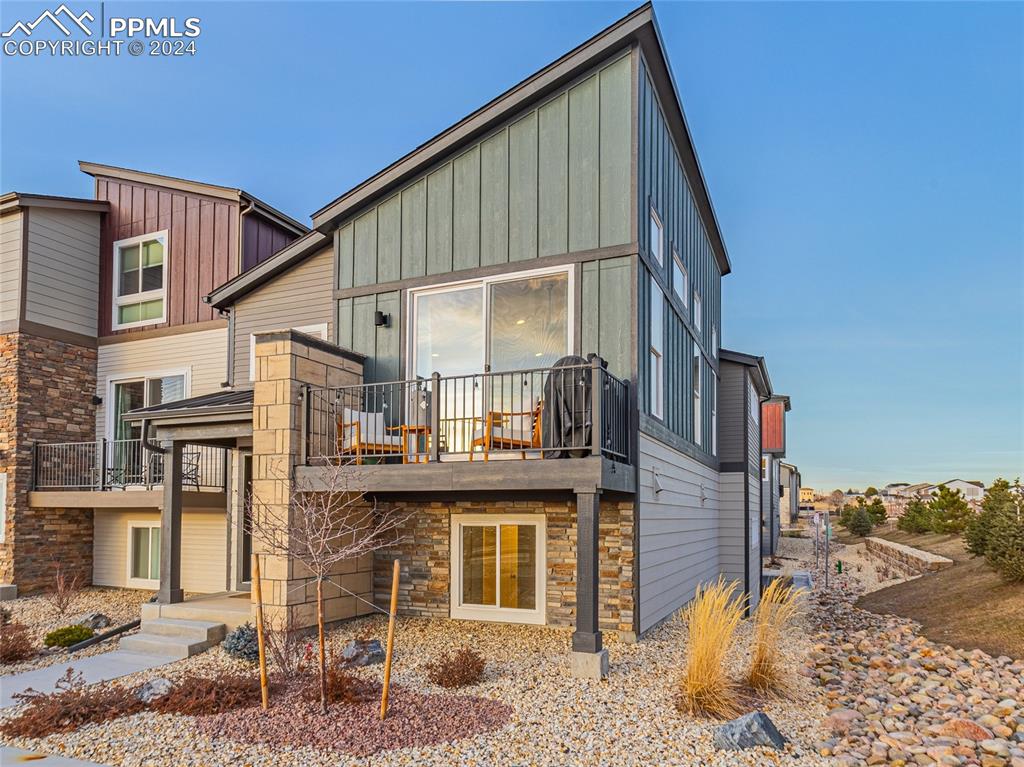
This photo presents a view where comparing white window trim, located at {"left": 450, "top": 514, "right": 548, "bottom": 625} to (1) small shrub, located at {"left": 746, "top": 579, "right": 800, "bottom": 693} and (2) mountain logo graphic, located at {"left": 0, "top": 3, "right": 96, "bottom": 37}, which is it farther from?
(2) mountain logo graphic, located at {"left": 0, "top": 3, "right": 96, "bottom": 37}

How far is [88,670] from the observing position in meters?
7.78

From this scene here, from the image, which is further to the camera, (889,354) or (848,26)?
(889,354)

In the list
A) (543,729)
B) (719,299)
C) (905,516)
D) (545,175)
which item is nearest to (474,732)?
(543,729)

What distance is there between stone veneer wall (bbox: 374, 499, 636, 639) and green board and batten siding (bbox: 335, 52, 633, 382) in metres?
1.94

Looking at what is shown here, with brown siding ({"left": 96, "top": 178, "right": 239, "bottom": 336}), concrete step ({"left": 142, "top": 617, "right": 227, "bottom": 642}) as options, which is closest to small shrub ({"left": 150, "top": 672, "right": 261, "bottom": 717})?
concrete step ({"left": 142, "top": 617, "right": 227, "bottom": 642})

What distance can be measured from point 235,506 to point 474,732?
26.3 ft

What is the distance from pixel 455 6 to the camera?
13070 mm

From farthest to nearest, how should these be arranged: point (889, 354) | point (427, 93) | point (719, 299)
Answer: point (889, 354)
point (427, 93)
point (719, 299)

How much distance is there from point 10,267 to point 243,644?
1023 centimetres

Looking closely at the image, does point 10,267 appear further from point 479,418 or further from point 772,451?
point 772,451

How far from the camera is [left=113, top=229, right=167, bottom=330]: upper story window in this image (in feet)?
47.0

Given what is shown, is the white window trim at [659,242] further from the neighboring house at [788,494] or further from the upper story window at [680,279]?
the neighboring house at [788,494]

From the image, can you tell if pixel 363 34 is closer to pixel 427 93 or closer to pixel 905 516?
pixel 427 93

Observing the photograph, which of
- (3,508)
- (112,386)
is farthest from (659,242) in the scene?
(3,508)
